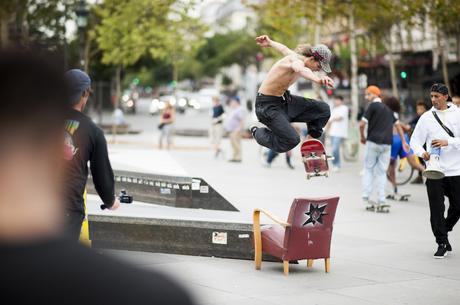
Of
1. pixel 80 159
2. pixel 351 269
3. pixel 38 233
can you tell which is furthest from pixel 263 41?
pixel 38 233

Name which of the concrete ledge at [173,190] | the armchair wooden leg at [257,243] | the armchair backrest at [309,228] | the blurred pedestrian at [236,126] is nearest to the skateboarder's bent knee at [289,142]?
the armchair backrest at [309,228]

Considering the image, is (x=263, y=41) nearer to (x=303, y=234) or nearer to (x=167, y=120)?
(x=303, y=234)

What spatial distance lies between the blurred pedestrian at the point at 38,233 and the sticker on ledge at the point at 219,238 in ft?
28.0

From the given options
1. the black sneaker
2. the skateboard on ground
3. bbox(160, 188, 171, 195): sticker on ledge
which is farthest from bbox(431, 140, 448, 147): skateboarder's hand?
bbox(160, 188, 171, 195): sticker on ledge

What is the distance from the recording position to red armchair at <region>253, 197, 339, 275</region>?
970cm

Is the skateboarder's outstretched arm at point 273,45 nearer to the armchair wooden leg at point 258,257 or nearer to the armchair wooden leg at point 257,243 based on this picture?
the armchair wooden leg at point 257,243

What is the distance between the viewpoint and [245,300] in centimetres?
832

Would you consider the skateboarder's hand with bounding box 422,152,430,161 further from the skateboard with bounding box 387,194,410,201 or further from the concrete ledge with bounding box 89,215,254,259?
the skateboard with bounding box 387,194,410,201

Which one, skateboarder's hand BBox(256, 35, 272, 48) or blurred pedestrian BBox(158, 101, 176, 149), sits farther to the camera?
blurred pedestrian BBox(158, 101, 176, 149)

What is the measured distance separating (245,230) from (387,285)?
1967 mm

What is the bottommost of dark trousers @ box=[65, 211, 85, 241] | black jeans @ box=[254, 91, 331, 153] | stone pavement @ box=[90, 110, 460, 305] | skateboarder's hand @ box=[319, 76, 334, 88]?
stone pavement @ box=[90, 110, 460, 305]

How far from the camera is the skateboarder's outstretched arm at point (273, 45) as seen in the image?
929 centimetres

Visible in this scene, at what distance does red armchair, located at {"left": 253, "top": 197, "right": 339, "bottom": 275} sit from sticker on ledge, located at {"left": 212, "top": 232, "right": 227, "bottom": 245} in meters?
0.66

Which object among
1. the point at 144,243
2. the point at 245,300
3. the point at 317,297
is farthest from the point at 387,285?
the point at 144,243
